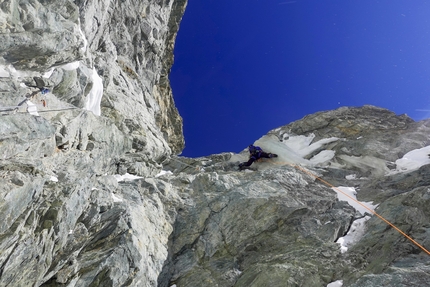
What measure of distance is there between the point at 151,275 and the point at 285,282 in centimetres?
537

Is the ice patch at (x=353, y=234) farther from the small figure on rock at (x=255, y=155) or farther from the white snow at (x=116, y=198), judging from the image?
the small figure on rock at (x=255, y=155)

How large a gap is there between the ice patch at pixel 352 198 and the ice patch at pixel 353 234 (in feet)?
2.44

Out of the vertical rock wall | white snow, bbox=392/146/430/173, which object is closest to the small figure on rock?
the vertical rock wall

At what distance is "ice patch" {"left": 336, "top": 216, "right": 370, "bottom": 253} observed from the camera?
13662 millimetres

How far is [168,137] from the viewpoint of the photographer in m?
42.0

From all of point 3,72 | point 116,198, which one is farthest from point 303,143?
point 3,72

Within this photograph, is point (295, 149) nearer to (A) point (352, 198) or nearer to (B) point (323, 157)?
(B) point (323, 157)

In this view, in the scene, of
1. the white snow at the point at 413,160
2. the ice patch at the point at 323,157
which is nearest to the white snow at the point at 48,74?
the ice patch at the point at 323,157

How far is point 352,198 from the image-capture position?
17.2 metres

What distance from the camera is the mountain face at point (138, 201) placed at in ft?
34.7

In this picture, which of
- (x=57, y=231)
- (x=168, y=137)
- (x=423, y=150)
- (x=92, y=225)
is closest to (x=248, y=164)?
(x=423, y=150)

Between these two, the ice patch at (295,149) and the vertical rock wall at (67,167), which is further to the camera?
the ice patch at (295,149)

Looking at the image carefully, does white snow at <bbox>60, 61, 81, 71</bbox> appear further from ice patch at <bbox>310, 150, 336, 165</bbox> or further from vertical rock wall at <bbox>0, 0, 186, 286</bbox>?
ice patch at <bbox>310, 150, 336, 165</bbox>

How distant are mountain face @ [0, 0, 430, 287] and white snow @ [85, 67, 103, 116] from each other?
0.10 metres
